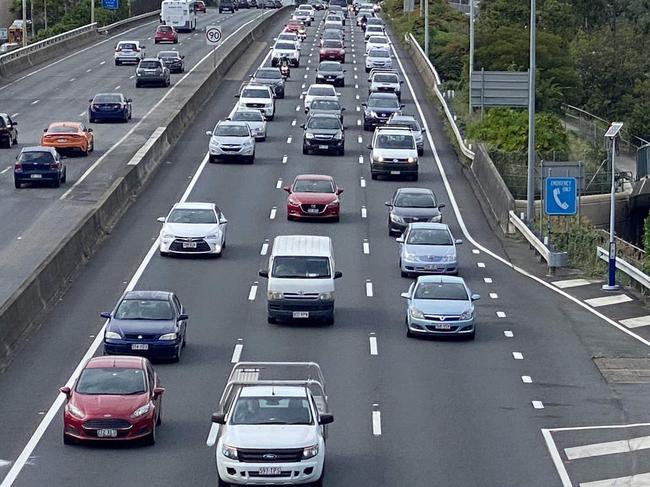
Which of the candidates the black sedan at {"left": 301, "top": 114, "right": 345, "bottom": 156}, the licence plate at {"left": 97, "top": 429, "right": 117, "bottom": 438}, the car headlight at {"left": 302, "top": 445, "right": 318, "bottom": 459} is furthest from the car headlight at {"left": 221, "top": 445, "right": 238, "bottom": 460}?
the black sedan at {"left": 301, "top": 114, "right": 345, "bottom": 156}

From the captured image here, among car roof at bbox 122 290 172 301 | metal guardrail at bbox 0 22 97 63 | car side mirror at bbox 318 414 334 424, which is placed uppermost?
metal guardrail at bbox 0 22 97 63

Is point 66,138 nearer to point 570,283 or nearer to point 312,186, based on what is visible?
point 312,186

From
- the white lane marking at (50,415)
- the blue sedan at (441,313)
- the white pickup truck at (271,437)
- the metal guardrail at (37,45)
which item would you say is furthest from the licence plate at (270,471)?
the metal guardrail at (37,45)

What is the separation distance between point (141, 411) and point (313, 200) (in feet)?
80.2

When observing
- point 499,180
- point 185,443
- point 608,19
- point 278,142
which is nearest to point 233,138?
point 278,142

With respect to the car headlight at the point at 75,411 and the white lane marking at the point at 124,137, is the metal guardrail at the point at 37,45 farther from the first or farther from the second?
the car headlight at the point at 75,411

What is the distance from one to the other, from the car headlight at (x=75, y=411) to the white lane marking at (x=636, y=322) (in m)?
16.2

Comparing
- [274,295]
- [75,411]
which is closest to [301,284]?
[274,295]

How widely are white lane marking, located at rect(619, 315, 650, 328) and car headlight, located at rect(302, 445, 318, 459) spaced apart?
1638 centimetres

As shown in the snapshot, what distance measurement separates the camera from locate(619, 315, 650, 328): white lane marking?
37625mm

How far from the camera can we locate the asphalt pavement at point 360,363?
82.6ft

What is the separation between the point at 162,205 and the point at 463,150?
50.4 feet

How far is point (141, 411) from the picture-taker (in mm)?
25703

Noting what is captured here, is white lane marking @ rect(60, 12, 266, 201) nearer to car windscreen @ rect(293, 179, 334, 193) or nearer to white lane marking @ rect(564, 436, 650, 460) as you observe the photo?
Answer: car windscreen @ rect(293, 179, 334, 193)
